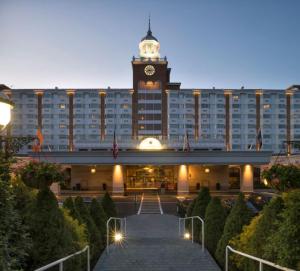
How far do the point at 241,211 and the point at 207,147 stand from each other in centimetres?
5282

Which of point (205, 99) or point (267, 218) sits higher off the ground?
point (205, 99)

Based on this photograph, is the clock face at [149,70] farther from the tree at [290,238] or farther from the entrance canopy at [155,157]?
the tree at [290,238]

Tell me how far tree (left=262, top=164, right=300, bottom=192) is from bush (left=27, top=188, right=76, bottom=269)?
526 centimetres

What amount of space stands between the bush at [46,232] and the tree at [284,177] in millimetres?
5262

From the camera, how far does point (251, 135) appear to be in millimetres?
85625

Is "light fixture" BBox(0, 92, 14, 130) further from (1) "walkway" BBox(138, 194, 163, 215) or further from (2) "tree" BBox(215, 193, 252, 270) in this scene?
(1) "walkway" BBox(138, 194, 163, 215)

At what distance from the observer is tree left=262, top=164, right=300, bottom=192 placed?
29.0ft

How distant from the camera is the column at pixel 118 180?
44.9 meters

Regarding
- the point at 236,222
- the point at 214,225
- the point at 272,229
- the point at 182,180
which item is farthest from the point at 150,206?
the point at 272,229

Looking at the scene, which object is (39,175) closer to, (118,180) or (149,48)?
(118,180)

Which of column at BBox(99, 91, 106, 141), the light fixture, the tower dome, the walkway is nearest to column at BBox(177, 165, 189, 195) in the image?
the walkway

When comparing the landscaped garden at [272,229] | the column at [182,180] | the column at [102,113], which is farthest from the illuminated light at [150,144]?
the landscaped garden at [272,229]

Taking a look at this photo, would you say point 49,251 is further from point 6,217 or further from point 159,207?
point 159,207

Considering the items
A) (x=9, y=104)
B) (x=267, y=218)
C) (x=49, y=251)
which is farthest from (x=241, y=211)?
(x=9, y=104)
